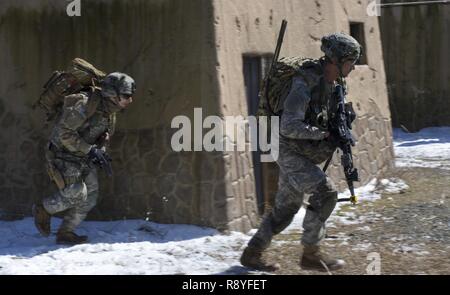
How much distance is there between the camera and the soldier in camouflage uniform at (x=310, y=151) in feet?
20.8

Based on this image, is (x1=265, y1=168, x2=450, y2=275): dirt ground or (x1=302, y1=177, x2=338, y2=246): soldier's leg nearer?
(x1=302, y1=177, x2=338, y2=246): soldier's leg

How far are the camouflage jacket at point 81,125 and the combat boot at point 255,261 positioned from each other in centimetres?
181

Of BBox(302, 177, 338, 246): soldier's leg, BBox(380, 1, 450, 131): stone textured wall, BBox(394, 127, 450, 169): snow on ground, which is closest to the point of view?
BBox(302, 177, 338, 246): soldier's leg

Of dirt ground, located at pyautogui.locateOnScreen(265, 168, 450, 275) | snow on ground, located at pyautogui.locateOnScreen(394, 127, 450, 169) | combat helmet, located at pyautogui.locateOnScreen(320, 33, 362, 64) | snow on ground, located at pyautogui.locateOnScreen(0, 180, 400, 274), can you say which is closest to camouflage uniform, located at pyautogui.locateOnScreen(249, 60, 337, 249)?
combat helmet, located at pyautogui.locateOnScreen(320, 33, 362, 64)

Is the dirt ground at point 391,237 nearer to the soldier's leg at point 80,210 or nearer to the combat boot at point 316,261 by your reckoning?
the combat boot at point 316,261

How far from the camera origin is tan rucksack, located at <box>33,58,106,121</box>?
25.4 feet

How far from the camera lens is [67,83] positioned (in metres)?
7.77

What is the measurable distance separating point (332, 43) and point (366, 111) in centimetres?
480

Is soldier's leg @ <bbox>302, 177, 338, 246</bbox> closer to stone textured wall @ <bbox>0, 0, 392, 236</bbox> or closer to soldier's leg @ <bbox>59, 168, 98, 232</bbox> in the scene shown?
stone textured wall @ <bbox>0, 0, 392, 236</bbox>

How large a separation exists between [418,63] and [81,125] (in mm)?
11856

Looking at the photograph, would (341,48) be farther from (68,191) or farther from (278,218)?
(68,191)

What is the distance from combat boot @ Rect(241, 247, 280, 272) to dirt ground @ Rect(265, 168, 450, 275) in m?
0.15
